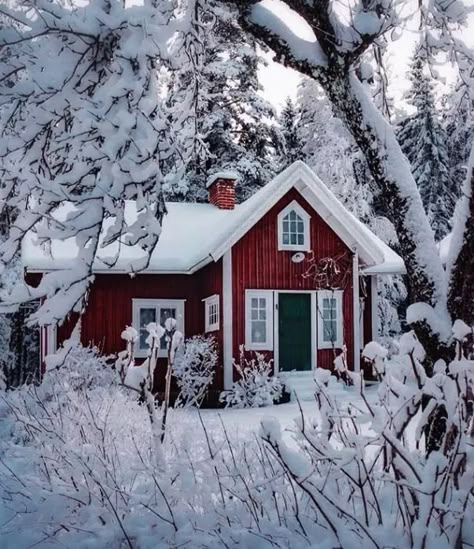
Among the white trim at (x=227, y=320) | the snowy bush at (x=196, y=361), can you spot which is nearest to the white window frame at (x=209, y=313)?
the white trim at (x=227, y=320)

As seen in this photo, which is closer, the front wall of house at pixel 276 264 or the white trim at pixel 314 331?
the front wall of house at pixel 276 264

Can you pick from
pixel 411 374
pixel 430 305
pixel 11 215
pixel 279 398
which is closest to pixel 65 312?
pixel 411 374

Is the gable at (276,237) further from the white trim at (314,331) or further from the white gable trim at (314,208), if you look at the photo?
the white trim at (314,331)

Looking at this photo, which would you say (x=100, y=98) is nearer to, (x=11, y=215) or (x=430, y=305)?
(x=430, y=305)

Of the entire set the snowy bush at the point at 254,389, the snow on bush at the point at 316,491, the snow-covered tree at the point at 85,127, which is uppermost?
the snow-covered tree at the point at 85,127

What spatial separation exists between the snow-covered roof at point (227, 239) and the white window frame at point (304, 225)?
0.31m

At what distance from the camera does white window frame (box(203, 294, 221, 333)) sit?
15.6m

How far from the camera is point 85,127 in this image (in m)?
4.05

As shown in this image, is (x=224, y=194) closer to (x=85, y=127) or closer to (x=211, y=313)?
(x=211, y=313)

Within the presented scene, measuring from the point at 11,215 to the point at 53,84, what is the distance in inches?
121

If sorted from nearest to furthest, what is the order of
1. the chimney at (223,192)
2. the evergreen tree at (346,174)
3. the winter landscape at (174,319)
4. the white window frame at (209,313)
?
the winter landscape at (174,319) < the white window frame at (209,313) < the chimney at (223,192) < the evergreen tree at (346,174)

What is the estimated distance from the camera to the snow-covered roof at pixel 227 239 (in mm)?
14805

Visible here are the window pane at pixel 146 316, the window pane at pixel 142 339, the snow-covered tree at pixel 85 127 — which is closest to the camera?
the snow-covered tree at pixel 85 127

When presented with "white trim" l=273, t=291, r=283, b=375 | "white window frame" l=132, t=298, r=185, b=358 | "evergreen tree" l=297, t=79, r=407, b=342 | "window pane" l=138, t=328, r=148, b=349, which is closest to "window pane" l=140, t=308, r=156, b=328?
"white window frame" l=132, t=298, r=185, b=358
